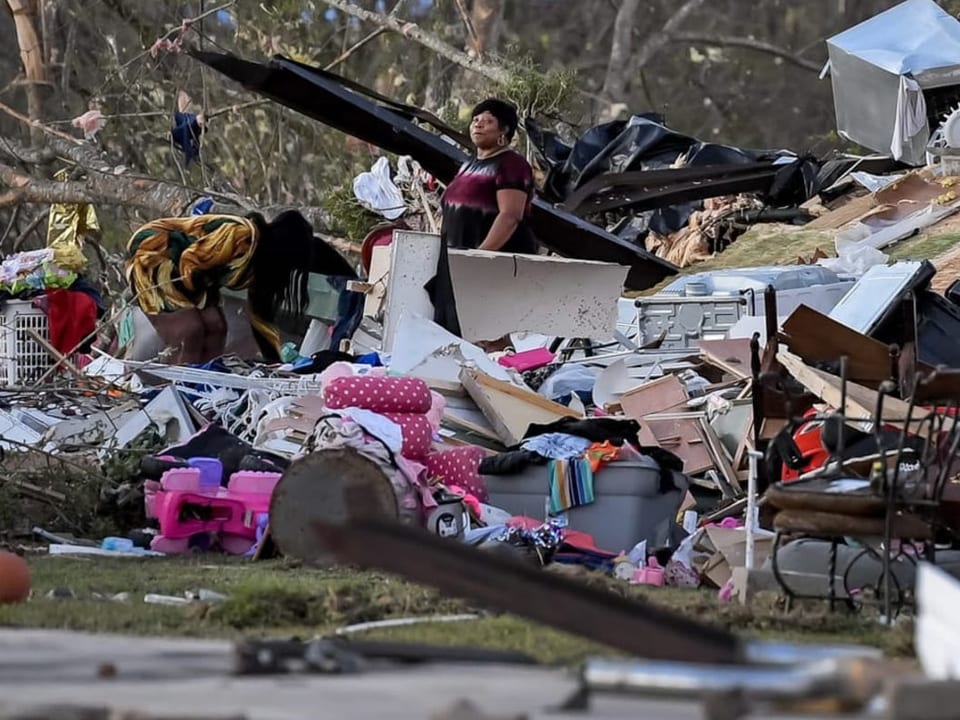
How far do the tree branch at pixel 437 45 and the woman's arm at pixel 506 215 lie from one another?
18.5 feet

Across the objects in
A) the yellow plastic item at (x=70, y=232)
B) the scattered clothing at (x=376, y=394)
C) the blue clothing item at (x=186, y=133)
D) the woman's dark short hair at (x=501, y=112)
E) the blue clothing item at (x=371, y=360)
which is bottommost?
the scattered clothing at (x=376, y=394)

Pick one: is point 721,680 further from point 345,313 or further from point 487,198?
point 345,313

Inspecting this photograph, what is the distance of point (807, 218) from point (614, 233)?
1688 mm

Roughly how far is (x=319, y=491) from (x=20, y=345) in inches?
220

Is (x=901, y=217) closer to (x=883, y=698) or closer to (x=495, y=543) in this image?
(x=495, y=543)

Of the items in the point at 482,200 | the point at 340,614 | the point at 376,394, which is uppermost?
the point at 482,200

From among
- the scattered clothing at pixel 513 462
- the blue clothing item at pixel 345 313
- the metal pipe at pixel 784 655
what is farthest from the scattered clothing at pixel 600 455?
the metal pipe at pixel 784 655

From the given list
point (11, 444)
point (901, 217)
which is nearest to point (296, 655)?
point (11, 444)

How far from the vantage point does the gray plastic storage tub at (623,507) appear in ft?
30.3

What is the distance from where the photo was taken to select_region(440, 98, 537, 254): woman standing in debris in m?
12.1

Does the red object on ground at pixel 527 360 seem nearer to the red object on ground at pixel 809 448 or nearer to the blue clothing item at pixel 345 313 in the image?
the blue clothing item at pixel 345 313

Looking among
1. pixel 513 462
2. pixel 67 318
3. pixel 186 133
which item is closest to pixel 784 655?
pixel 513 462

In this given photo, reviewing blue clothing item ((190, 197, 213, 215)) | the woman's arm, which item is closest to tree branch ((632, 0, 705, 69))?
blue clothing item ((190, 197, 213, 215))

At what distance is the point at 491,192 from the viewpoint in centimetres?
1234
